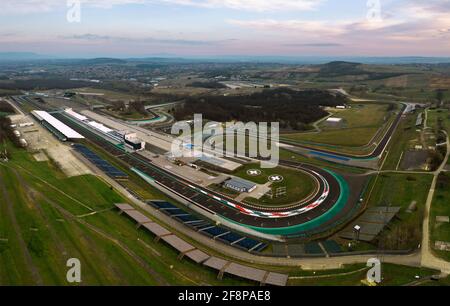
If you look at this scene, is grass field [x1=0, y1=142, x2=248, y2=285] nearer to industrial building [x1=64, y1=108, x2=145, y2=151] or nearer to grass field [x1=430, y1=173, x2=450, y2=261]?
grass field [x1=430, y1=173, x2=450, y2=261]

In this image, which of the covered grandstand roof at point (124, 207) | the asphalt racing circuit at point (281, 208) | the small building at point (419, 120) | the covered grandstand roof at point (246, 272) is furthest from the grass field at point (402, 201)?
the small building at point (419, 120)

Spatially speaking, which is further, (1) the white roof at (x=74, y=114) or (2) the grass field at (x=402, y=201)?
(1) the white roof at (x=74, y=114)

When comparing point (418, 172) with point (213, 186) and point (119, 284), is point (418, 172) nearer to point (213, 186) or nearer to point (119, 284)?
point (213, 186)

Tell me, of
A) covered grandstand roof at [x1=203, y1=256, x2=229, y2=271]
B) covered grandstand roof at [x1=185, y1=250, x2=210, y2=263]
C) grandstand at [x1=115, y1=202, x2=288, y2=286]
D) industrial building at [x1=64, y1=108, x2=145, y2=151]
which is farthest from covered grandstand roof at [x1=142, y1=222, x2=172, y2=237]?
industrial building at [x1=64, y1=108, x2=145, y2=151]

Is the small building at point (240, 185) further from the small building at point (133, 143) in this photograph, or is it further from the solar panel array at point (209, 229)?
the small building at point (133, 143)

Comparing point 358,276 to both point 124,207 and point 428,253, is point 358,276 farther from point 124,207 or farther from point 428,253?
point 124,207
